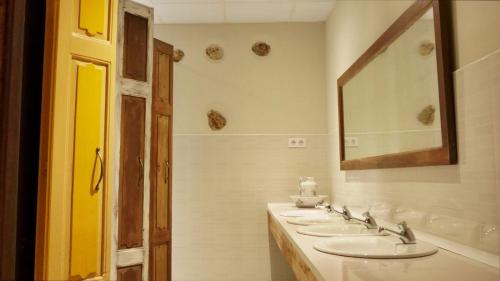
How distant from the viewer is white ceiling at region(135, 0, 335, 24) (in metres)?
3.40

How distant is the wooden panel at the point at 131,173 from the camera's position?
248 cm

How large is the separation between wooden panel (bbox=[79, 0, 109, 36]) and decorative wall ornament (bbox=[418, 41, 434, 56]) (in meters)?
1.48

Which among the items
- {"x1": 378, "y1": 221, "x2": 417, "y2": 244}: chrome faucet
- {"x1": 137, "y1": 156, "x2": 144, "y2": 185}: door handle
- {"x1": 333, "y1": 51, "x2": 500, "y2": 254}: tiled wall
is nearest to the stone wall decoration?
{"x1": 137, "y1": 156, "x2": 144, "y2": 185}: door handle

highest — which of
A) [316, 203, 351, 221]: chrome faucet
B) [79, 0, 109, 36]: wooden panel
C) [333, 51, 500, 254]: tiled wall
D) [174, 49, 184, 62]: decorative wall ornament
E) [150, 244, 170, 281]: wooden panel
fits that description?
[174, 49, 184, 62]: decorative wall ornament

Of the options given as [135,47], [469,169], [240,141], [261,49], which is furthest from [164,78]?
[469,169]

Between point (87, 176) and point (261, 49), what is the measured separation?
2.55 meters

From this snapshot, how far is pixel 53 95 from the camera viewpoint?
4.83 ft

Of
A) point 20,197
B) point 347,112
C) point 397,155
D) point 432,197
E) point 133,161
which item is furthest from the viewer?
point 347,112

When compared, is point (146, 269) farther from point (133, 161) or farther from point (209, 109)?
point (209, 109)

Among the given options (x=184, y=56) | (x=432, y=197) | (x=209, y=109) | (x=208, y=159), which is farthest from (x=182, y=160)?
(x=432, y=197)

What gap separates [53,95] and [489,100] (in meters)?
1.57

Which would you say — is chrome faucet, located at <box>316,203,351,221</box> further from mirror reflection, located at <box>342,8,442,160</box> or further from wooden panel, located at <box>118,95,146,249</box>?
wooden panel, located at <box>118,95,146,249</box>

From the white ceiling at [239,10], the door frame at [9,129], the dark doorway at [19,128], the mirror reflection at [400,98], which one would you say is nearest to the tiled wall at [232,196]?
the mirror reflection at [400,98]

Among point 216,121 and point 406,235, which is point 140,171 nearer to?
point 216,121
